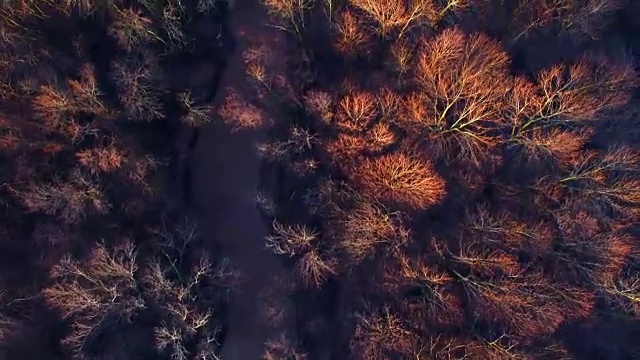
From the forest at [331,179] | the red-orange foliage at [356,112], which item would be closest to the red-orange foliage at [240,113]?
the forest at [331,179]

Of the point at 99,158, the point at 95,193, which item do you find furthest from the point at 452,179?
the point at 95,193

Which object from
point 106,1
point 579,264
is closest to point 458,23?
point 579,264

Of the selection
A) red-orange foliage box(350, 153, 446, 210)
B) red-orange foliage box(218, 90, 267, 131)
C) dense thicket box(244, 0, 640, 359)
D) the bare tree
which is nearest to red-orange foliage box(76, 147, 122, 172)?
the bare tree

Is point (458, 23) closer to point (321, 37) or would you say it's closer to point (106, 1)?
point (321, 37)

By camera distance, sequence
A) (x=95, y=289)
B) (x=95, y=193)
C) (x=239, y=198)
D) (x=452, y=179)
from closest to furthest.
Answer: (x=95, y=289) < (x=95, y=193) < (x=452, y=179) < (x=239, y=198)

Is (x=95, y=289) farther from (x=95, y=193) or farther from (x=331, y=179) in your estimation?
(x=331, y=179)

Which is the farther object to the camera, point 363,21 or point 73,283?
point 363,21
